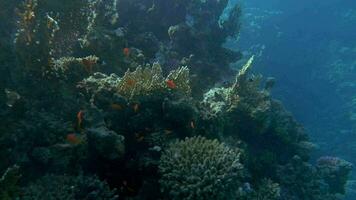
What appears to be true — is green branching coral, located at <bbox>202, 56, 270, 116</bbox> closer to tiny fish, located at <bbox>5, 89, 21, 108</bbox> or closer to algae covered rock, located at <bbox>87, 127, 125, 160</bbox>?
algae covered rock, located at <bbox>87, 127, 125, 160</bbox>

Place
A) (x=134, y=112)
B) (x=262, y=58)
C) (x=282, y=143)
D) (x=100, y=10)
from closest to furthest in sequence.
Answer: (x=134, y=112) < (x=100, y=10) < (x=282, y=143) < (x=262, y=58)

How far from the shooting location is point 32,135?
227 inches

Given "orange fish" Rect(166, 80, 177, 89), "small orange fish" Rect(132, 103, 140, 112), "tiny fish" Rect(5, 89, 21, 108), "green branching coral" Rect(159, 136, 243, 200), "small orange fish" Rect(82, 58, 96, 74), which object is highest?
"small orange fish" Rect(82, 58, 96, 74)

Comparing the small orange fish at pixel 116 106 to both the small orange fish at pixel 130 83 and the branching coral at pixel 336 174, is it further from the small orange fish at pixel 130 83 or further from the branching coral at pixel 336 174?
the branching coral at pixel 336 174

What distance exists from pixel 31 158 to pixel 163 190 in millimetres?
1962

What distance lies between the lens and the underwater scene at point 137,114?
5.66 m

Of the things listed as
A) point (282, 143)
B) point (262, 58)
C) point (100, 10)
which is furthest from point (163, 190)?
point (262, 58)

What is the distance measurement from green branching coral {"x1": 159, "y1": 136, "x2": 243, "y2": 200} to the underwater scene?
2cm

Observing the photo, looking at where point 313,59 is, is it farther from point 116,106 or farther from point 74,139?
point 74,139

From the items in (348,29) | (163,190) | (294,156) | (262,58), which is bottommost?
(163,190)

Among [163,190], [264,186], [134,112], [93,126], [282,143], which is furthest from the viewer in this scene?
Answer: [282,143]

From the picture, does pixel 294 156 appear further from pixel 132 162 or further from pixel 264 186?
pixel 132 162

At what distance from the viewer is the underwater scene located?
566cm

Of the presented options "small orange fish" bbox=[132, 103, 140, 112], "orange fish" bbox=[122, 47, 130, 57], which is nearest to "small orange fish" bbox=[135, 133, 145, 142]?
"small orange fish" bbox=[132, 103, 140, 112]
